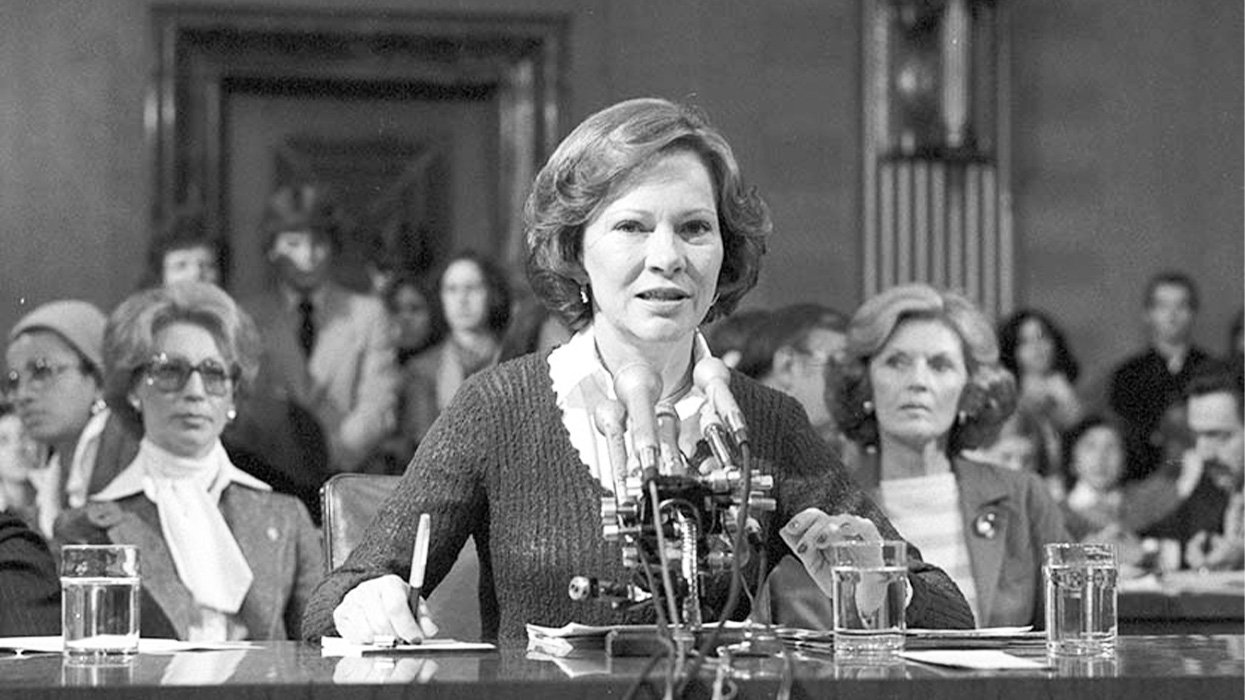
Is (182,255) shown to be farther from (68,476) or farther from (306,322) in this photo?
(68,476)

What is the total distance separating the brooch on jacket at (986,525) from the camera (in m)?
4.30

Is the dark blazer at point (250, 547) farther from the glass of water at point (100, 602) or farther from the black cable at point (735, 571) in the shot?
the black cable at point (735, 571)

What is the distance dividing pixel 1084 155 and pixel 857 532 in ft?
21.7

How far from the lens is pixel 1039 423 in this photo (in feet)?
23.5

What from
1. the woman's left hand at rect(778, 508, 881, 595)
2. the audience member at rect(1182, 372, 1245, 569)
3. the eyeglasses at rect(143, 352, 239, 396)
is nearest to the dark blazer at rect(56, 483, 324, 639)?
the eyeglasses at rect(143, 352, 239, 396)

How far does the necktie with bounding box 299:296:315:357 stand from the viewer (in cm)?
700

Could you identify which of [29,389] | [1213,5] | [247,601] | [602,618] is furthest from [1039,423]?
[602,618]

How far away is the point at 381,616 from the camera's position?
232 centimetres

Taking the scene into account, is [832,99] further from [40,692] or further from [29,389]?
[40,692]

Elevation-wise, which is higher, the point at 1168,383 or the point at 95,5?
the point at 95,5

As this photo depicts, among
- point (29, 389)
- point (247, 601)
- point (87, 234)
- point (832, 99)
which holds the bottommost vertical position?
point (247, 601)

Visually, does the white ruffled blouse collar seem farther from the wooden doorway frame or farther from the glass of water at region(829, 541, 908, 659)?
the wooden doorway frame

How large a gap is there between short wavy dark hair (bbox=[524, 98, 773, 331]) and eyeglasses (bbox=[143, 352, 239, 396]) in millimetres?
1721

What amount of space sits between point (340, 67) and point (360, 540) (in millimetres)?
5658
